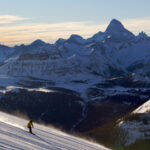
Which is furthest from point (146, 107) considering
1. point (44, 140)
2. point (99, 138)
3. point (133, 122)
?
point (44, 140)

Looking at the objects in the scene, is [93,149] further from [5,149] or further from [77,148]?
[5,149]

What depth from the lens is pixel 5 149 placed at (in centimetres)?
4169

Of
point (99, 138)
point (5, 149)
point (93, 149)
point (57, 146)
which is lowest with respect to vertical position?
point (99, 138)

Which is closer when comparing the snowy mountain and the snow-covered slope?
the snowy mountain

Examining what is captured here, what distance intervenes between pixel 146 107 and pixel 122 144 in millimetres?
43980

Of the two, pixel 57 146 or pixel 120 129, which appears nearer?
pixel 57 146

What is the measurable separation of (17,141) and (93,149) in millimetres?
20876

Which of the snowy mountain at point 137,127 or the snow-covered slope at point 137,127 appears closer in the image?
the snowy mountain at point 137,127

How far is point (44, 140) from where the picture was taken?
56.6 meters

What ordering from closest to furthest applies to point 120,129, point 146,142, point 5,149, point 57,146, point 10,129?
point 5,149 < point 57,146 < point 10,129 < point 146,142 < point 120,129

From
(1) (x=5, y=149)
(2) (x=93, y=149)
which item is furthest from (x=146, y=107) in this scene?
(1) (x=5, y=149)

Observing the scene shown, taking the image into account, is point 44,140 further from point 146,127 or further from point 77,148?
point 146,127

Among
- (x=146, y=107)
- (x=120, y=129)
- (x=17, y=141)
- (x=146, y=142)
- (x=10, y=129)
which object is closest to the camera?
(x=17, y=141)

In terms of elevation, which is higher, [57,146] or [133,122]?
[57,146]
